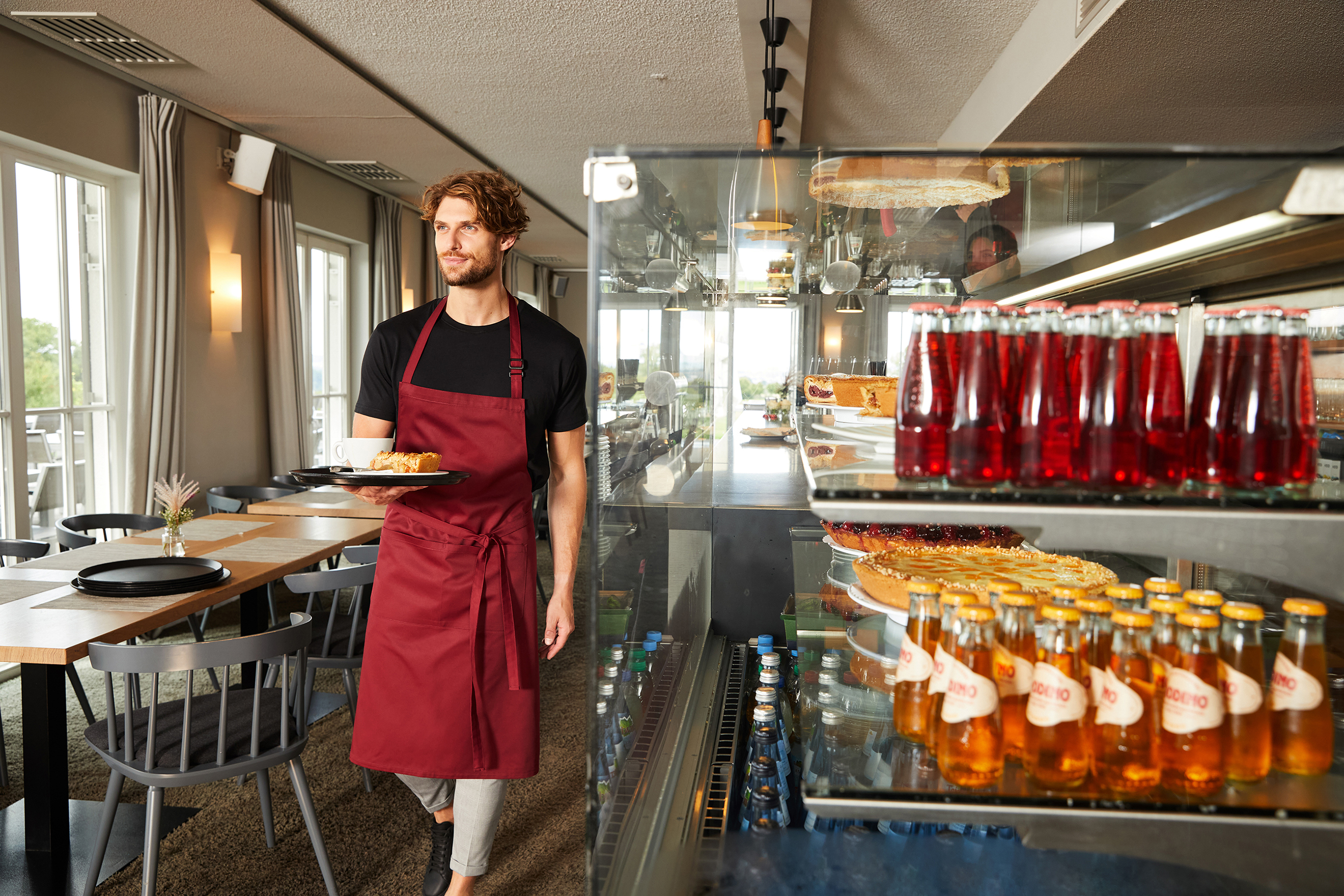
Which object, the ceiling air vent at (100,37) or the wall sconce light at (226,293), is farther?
the wall sconce light at (226,293)

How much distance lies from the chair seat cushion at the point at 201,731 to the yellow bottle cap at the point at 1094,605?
184cm

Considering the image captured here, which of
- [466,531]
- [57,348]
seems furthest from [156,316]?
[466,531]

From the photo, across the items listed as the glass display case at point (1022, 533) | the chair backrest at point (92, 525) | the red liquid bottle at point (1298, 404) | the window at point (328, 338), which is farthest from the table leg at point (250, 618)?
the window at point (328, 338)

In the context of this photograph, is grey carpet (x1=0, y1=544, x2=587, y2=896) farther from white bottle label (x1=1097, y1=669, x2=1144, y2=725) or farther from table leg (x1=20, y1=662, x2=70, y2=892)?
white bottle label (x1=1097, y1=669, x2=1144, y2=725)

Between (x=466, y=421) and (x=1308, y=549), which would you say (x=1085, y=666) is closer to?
(x=1308, y=549)

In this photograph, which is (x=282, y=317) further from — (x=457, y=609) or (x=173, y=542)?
(x=457, y=609)

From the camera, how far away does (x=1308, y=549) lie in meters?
1.00

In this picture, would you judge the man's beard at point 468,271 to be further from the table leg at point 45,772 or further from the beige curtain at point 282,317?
the beige curtain at point 282,317

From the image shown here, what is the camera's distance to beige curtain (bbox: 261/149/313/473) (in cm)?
566

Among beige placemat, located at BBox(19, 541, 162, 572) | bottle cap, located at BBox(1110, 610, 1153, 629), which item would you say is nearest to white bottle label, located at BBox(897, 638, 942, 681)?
bottle cap, located at BBox(1110, 610, 1153, 629)

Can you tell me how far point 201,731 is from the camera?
214cm

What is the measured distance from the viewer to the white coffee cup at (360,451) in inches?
73.0

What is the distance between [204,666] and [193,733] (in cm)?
49

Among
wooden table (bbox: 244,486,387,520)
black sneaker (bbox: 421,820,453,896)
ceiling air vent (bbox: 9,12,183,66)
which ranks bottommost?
black sneaker (bbox: 421,820,453,896)
